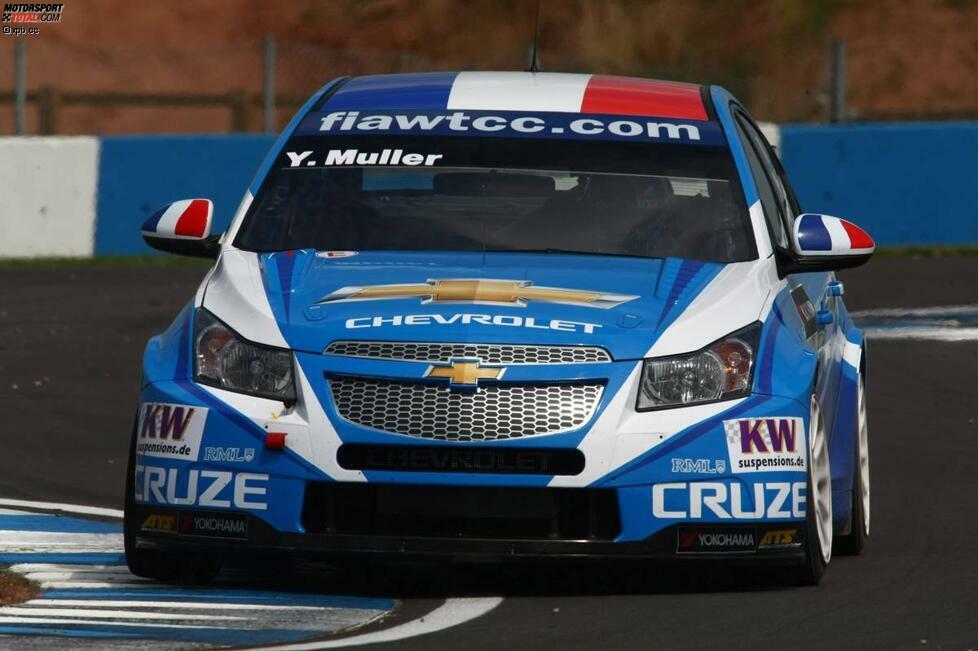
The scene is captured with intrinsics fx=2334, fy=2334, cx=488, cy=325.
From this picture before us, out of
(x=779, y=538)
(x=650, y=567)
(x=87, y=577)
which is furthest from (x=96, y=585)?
(x=779, y=538)

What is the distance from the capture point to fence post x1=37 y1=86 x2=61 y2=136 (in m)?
21.3

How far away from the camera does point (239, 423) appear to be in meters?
6.39

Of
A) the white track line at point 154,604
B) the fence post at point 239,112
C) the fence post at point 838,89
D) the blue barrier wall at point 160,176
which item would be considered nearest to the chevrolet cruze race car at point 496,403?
the white track line at point 154,604

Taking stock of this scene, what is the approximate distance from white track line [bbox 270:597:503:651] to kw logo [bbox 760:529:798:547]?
758 mm

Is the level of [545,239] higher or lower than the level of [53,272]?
higher

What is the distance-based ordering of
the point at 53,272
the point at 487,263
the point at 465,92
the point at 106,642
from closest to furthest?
the point at 106,642, the point at 487,263, the point at 465,92, the point at 53,272

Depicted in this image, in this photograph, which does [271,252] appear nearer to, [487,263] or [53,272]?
[487,263]

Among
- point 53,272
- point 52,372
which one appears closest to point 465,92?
point 52,372

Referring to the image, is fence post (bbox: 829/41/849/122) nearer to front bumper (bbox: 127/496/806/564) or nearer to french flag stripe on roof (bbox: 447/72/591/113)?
french flag stripe on roof (bbox: 447/72/591/113)

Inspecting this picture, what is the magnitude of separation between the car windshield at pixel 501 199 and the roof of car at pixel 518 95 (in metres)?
0.25

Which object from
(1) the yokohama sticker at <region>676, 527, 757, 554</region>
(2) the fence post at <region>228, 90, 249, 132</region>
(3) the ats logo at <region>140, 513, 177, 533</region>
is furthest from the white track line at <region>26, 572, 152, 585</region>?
(2) the fence post at <region>228, 90, 249, 132</region>

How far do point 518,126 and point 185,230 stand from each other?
3.80 ft

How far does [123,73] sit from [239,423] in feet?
97.7

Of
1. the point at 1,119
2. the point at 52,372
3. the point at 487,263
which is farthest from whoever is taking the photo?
the point at 1,119
